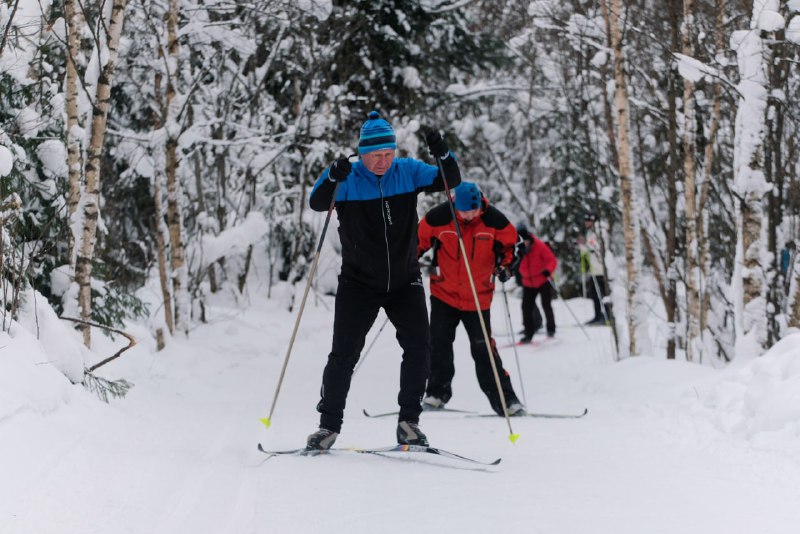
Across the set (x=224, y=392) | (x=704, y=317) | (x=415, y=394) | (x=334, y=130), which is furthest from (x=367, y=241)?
(x=334, y=130)

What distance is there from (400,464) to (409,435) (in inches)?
10.7

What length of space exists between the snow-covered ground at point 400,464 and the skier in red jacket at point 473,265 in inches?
19.0

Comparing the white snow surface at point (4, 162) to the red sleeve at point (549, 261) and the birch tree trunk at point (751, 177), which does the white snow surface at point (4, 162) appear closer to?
the birch tree trunk at point (751, 177)

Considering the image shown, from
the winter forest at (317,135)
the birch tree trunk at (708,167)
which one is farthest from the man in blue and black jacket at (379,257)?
the birch tree trunk at (708,167)

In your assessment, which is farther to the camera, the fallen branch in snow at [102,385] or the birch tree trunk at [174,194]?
the birch tree trunk at [174,194]

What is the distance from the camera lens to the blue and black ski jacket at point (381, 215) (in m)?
4.71

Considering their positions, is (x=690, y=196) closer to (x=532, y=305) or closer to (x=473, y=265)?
(x=473, y=265)

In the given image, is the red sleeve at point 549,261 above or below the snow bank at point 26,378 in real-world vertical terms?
below

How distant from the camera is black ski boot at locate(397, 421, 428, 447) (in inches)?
189

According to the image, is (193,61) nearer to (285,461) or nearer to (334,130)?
(334,130)

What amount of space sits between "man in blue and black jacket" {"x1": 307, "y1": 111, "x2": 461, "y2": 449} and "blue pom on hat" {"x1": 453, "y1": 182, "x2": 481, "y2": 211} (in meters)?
1.39

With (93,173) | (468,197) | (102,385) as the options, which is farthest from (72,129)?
(468,197)

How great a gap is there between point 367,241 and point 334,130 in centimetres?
1118

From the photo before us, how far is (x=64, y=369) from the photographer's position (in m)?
5.13
